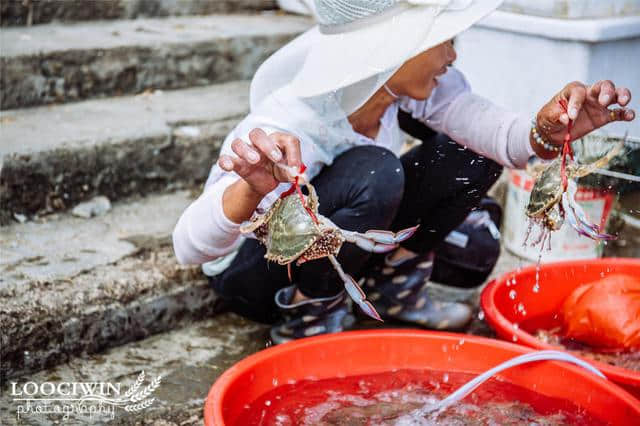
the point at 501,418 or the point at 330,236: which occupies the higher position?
the point at 330,236

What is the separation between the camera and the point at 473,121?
2.29 metres

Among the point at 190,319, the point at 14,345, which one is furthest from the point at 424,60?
the point at 14,345

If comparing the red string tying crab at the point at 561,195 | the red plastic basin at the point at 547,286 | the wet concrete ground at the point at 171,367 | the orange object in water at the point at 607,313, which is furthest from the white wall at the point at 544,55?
the wet concrete ground at the point at 171,367

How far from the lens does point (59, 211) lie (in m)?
2.68

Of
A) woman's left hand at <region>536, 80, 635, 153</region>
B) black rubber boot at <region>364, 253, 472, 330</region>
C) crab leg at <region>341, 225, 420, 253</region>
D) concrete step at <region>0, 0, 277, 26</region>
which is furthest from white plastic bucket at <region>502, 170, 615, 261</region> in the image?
concrete step at <region>0, 0, 277, 26</region>

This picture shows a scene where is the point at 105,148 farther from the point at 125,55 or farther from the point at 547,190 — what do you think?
the point at 547,190

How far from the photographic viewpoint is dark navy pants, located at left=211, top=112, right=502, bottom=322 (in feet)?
6.72

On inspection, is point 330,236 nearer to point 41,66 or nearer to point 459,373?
point 459,373

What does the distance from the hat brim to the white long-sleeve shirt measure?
21 cm

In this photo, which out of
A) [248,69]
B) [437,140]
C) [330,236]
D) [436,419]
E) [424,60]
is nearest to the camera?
[330,236]

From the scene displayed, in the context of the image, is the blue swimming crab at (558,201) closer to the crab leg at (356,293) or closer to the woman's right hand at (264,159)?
the crab leg at (356,293)

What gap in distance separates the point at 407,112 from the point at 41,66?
1.44 metres

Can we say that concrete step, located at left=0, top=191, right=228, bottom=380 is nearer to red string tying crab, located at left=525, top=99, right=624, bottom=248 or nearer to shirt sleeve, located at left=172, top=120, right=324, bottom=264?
shirt sleeve, located at left=172, top=120, right=324, bottom=264

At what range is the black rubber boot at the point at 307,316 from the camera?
2.22m
